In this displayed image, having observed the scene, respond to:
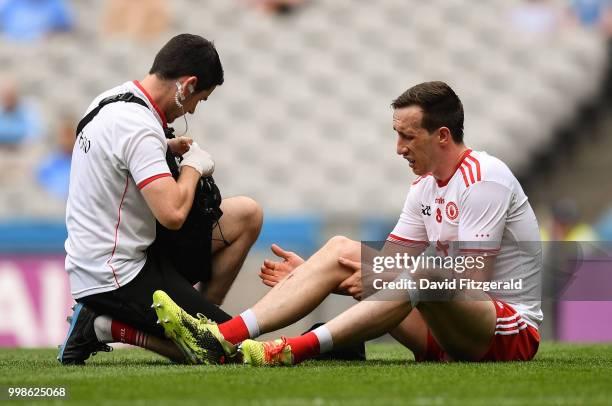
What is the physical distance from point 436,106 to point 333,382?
4.44 feet

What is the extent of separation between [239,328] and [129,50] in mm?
8581

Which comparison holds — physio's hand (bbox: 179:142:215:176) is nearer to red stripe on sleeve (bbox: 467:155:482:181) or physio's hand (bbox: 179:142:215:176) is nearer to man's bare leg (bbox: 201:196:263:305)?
man's bare leg (bbox: 201:196:263:305)

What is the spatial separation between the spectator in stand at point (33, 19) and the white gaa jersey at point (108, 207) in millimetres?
8212

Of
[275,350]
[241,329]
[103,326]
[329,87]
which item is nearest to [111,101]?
→ [103,326]

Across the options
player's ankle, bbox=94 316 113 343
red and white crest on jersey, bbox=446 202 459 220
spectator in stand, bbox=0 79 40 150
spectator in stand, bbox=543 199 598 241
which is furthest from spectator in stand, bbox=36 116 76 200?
red and white crest on jersey, bbox=446 202 459 220

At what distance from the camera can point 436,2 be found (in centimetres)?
1334

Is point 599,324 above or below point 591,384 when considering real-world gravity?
below

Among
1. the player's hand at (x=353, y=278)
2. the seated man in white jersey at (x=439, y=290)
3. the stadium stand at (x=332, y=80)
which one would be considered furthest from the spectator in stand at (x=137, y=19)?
the player's hand at (x=353, y=278)

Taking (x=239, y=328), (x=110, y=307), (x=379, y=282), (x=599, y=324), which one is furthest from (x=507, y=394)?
(x=599, y=324)

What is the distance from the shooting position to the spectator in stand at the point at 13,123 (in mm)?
11641

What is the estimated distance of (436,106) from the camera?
5.07 meters

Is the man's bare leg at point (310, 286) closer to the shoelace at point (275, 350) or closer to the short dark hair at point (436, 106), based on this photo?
the shoelace at point (275, 350)

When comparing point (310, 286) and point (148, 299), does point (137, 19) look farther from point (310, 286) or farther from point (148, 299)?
point (310, 286)

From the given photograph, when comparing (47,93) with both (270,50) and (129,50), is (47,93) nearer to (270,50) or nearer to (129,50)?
(129,50)
